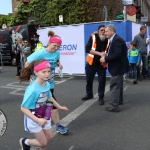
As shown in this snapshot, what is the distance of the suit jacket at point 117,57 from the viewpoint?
18.5 ft

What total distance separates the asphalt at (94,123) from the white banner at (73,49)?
8.16 ft

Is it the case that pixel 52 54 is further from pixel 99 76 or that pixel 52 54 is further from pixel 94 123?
pixel 99 76

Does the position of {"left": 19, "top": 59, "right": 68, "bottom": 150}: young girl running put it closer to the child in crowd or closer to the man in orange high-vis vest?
the man in orange high-vis vest

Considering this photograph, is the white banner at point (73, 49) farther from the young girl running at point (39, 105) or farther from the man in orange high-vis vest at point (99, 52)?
the young girl running at point (39, 105)

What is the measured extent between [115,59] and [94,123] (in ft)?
4.46

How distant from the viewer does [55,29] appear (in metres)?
11.2

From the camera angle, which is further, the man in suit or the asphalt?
the man in suit

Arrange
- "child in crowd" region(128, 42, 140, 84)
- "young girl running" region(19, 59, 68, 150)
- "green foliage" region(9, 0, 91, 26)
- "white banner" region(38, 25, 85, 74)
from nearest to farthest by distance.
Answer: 1. "young girl running" region(19, 59, 68, 150)
2. "child in crowd" region(128, 42, 140, 84)
3. "white banner" region(38, 25, 85, 74)
4. "green foliage" region(9, 0, 91, 26)

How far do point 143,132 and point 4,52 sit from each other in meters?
14.2

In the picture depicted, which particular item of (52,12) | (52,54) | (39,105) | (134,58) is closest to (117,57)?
(52,54)

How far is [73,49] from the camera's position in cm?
1066

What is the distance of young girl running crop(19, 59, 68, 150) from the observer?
3.22 metres

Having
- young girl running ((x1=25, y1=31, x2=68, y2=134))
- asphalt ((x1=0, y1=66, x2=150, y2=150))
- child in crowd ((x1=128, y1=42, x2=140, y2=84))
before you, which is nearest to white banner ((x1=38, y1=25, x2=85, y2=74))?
child in crowd ((x1=128, y1=42, x2=140, y2=84))

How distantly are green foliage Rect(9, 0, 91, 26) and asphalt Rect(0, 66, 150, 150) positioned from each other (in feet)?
46.8
